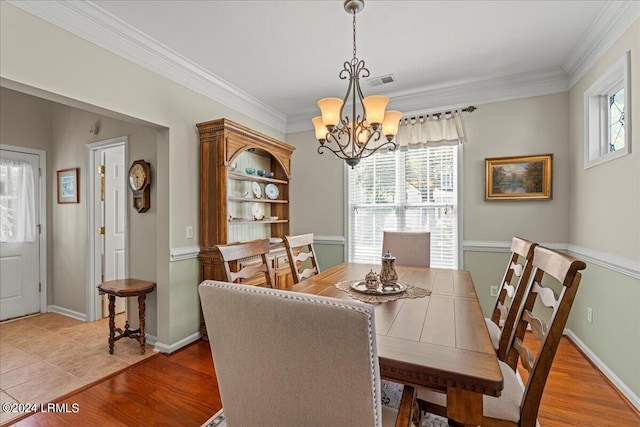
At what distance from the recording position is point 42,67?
184 centimetres

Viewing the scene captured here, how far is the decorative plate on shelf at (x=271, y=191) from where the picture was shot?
392cm

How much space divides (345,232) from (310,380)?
3.16m

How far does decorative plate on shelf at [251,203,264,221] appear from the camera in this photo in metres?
3.71

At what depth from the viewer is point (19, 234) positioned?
140 inches

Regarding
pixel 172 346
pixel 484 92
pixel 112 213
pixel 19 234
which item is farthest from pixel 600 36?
pixel 19 234

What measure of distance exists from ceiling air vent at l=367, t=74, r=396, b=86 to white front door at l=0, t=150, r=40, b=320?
4.13 metres

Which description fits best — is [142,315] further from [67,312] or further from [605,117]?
[605,117]

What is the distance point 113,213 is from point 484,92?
14.7ft

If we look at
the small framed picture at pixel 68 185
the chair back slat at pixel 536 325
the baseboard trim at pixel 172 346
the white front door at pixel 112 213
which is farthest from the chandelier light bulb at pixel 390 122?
the small framed picture at pixel 68 185

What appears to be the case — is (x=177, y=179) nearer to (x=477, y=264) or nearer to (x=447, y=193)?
(x=447, y=193)

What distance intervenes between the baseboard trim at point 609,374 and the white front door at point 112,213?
477 centimetres

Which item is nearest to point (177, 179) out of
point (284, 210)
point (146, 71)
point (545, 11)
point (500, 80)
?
point (146, 71)

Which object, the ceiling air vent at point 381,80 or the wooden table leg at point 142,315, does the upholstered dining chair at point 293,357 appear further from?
the ceiling air vent at point 381,80

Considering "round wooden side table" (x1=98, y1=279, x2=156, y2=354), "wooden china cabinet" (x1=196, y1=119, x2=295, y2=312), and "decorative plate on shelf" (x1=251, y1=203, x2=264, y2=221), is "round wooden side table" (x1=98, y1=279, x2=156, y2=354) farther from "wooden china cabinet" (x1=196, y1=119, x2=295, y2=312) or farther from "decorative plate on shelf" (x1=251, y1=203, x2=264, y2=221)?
"decorative plate on shelf" (x1=251, y1=203, x2=264, y2=221)
